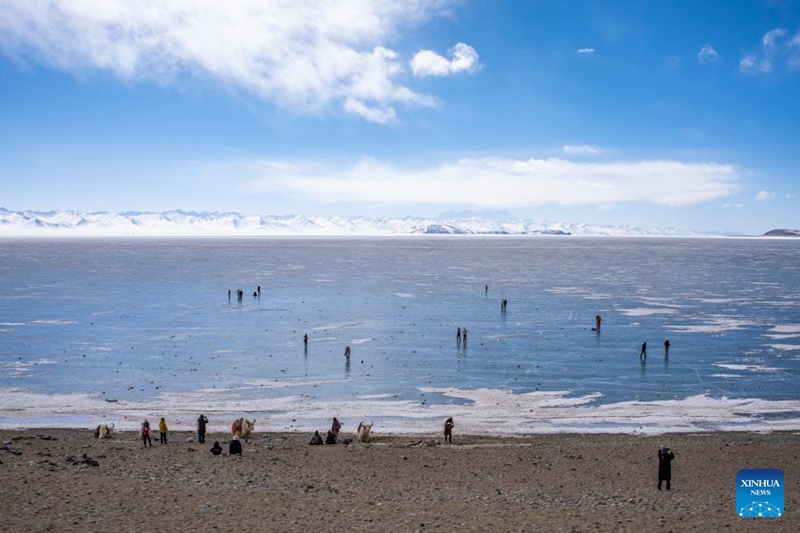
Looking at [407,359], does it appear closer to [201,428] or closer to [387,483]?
[201,428]

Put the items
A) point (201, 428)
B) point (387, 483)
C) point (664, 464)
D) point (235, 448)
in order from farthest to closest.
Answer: point (201, 428) → point (235, 448) → point (387, 483) → point (664, 464)

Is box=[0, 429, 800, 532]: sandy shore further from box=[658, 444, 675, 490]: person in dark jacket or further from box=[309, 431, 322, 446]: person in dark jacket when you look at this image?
box=[309, 431, 322, 446]: person in dark jacket

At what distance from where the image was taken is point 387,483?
19.8 meters

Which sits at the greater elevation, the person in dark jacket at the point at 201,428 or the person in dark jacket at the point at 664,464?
the person in dark jacket at the point at 664,464

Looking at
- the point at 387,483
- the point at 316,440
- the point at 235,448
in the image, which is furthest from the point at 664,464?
the point at 235,448

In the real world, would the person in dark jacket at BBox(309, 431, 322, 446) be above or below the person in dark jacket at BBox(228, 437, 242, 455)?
below

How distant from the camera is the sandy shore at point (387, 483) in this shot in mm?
15453

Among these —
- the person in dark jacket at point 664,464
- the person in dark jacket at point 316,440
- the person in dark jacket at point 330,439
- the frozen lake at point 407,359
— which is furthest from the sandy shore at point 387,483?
the frozen lake at point 407,359

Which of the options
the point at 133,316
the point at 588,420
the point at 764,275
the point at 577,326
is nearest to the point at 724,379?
the point at 588,420

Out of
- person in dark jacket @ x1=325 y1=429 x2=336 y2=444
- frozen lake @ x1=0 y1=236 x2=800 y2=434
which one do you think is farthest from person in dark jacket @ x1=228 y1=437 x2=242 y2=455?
frozen lake @ x1=0 y1=236 x2=800 y2=434

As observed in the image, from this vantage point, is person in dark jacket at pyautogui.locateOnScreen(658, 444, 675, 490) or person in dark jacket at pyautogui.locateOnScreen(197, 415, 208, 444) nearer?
person in dark jacket at pyautogui.locateOnScreen(658, 444, 675, 490)

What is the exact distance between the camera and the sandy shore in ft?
50.7

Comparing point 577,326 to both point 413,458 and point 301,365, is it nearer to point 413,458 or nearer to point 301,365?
point 301,365

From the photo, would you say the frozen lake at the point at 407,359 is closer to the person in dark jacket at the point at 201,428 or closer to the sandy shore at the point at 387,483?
the person in dark jacket at the point at 201,428
